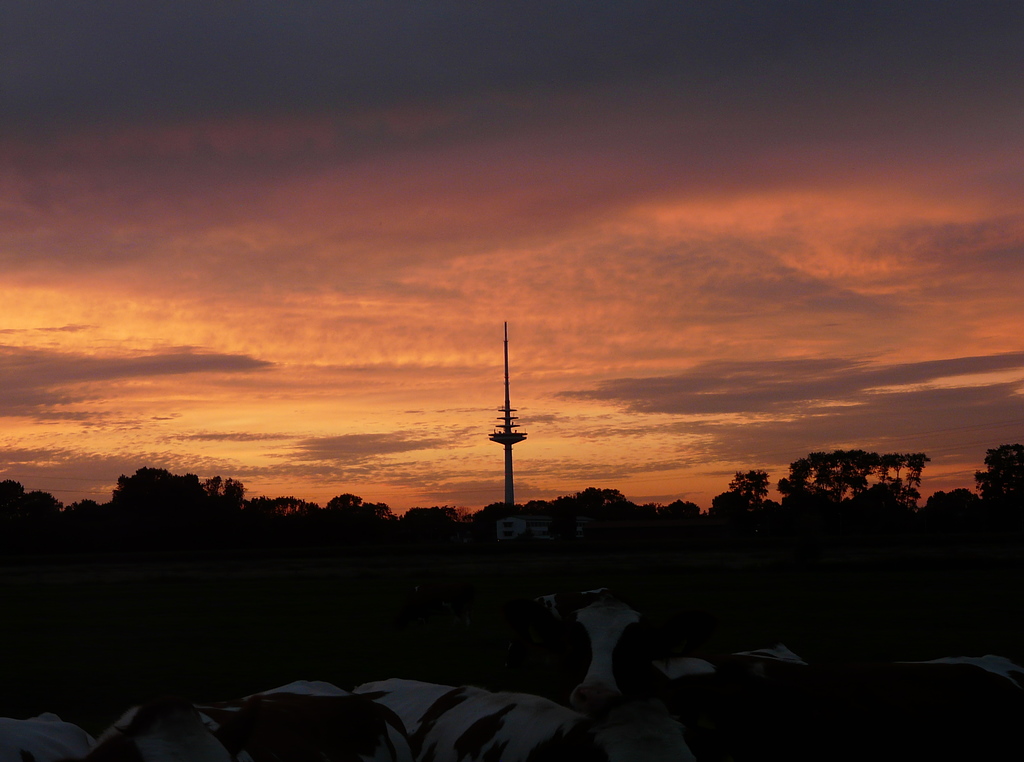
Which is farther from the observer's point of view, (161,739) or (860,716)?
(860,716)

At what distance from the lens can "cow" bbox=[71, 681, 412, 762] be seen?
3.62 m

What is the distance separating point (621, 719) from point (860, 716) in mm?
1560

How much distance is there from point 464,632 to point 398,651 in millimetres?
4482

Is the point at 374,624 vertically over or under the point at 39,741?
under

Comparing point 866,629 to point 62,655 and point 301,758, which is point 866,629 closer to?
point 62,655

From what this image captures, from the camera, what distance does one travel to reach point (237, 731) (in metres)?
3.92

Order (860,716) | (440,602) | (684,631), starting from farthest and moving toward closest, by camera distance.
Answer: (440,602), (684,631), (860,716)

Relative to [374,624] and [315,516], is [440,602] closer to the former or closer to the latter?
[374,624]

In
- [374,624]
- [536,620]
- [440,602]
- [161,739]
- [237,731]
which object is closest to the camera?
[161,739]

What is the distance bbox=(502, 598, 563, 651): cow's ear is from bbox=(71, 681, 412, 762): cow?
105 centimetres

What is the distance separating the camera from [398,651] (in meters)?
19.0

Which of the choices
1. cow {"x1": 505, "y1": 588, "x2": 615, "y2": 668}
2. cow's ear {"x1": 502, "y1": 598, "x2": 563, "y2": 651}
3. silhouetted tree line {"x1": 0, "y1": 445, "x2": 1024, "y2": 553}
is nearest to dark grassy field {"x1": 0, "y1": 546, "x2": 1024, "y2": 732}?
cow {"x1": 505, "y1": 588, "x2": 615, "y2": 668}

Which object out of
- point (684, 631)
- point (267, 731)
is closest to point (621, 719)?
point (684, 631)

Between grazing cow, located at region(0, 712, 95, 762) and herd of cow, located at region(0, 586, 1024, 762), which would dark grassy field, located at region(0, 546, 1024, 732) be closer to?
grazing cow, located at region(0, 712, 95, 762)
